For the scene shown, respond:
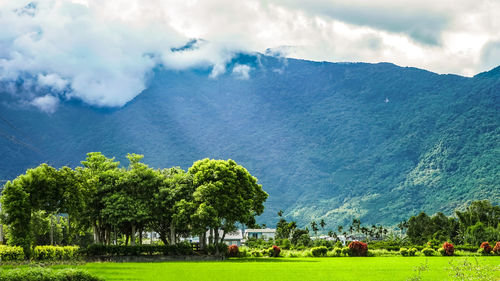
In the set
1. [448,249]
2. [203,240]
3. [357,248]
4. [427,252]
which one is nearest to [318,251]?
[357,248]

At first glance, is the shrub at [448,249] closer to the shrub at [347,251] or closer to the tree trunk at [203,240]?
the shrub at [347,251]

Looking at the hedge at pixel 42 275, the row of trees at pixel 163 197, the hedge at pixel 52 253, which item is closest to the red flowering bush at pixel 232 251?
the row of trees at pixel 163 197

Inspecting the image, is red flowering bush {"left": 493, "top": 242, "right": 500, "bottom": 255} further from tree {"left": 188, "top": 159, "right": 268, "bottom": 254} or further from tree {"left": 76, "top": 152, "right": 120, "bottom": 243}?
tree {"left": 76, "top": 152, "right": 120, "bottom": 243}

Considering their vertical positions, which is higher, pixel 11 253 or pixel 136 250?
pixel 11 253

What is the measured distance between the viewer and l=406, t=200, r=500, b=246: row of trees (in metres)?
88.2

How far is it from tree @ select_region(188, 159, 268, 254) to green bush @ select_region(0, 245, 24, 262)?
16266mm

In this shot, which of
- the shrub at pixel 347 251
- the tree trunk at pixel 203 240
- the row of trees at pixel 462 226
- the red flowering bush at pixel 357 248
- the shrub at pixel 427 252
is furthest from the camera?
the row of trees at pixel 462 226

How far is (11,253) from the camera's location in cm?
3366

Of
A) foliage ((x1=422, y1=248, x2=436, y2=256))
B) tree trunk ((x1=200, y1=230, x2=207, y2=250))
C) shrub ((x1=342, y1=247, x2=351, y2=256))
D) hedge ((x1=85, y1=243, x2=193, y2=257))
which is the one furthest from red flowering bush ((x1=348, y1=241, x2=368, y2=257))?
hedge ((x1=85, y1=243, x2=193, y2=257))

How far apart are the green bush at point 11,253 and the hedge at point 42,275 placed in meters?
18.1

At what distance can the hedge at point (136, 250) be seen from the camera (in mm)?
42438

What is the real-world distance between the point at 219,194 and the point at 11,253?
2025cm

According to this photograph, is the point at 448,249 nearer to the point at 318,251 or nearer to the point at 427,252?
the point at 427,252

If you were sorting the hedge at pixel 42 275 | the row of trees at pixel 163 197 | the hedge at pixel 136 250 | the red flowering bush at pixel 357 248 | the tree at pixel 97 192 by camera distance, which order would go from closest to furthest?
1. the hedge at pixel 42 275
2. the hedge at pixel 136 250
3. the row of trees at pixel 163 197
4. the tree at pixel 97 192
5. the red flowering bush at pixel 357 248
